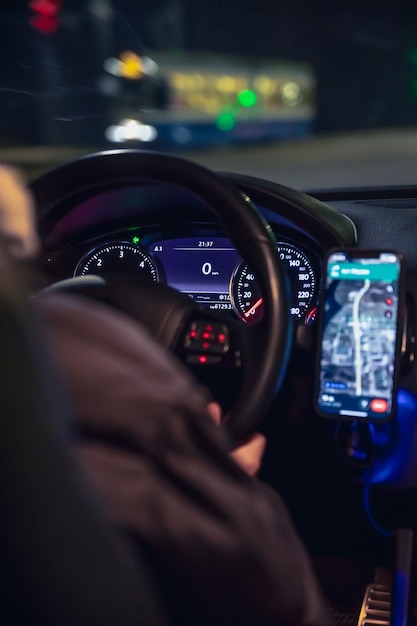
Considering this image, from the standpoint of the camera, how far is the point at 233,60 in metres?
15.5

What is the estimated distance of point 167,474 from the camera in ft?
3.11

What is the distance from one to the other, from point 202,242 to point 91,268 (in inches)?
12.9

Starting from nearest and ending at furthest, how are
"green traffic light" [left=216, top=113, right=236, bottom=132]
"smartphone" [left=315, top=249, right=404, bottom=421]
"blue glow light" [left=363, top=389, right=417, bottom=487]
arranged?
"smartphone" [left=315, top=249, right=404, bottom=421], "blue glow light" [left=363, top=389, right=417, bottom=487], "green traffic light" [left=216, top=113, right=236, bottom=132]

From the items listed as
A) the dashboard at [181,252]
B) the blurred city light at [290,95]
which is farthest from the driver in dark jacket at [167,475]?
the blurred city light at [290,95]

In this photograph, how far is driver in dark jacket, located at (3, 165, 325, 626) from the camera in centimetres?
90

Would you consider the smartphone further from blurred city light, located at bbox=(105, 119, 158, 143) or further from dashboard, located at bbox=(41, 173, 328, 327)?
blurred city light, located at bbox=(105, 119, 158, 143)

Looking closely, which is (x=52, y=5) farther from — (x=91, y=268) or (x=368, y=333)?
(x=368, y=333)

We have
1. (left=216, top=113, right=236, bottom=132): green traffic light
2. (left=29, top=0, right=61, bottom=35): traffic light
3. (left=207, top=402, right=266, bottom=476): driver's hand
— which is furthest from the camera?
(left=216, top=113, right=236, bottom=132): green traffic light

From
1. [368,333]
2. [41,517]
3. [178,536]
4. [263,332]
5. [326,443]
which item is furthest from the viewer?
[326,443]

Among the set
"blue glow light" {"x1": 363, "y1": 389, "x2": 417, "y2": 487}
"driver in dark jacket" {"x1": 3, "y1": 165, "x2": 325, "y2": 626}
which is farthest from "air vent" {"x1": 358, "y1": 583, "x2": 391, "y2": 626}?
"driver in dark jacket" {"x1": 3, "y1": 165, "x2": 325, "y2": 626}

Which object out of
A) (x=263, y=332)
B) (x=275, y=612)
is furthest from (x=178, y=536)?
(x=263, y=332)

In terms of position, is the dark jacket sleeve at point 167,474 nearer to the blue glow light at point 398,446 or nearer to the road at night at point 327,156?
the blue glow light at point 398,446

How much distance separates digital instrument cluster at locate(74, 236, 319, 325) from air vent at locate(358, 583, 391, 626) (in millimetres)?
823

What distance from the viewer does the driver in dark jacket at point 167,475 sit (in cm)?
90
